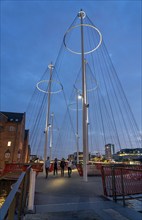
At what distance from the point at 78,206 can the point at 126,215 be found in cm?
161

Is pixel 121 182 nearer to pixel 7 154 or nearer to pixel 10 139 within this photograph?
pixel 7 154

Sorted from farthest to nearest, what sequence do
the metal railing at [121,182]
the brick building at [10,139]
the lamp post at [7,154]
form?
the brick building at [10,139] → the lamp post at [7,154] → the metal railing at [121,182]

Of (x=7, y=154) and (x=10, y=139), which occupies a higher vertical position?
(x=10, y=139)

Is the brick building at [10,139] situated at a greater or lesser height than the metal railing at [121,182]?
greater

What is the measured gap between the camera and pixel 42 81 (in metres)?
27.3

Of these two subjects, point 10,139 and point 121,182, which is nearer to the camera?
point 121,182

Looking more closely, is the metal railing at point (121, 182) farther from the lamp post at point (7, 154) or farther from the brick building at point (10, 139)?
the lamp post at point (7, 154)

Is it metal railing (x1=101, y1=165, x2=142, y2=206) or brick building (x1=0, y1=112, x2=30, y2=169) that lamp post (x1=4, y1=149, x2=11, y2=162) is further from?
metal railing (x1=101, y1=165, x2=142, y2=206)

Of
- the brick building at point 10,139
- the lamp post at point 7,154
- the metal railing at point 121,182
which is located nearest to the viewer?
the metal railing at point 121,182

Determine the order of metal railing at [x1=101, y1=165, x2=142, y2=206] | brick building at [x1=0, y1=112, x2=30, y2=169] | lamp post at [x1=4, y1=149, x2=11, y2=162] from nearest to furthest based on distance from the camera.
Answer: metal railing at [x1=101, y1=165, x2=142, y2=206]
lamp post at [x1=4, y1=149, x2=11, y2=162]
brick building at [x1=0, y1=112, x2=30, y2=169]

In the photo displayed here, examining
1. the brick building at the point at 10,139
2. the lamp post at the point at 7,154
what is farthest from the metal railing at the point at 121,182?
the lamp post at the point at 7,154

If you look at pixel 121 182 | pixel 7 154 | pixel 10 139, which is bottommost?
pixel 121 182

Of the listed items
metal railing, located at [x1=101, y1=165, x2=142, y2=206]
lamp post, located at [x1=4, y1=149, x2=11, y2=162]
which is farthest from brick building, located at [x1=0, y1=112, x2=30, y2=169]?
metal railing, located at [x1=101, y1=165, x2=142, y2=206]

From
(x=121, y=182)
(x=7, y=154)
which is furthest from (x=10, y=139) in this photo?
(x=121, y=182)
